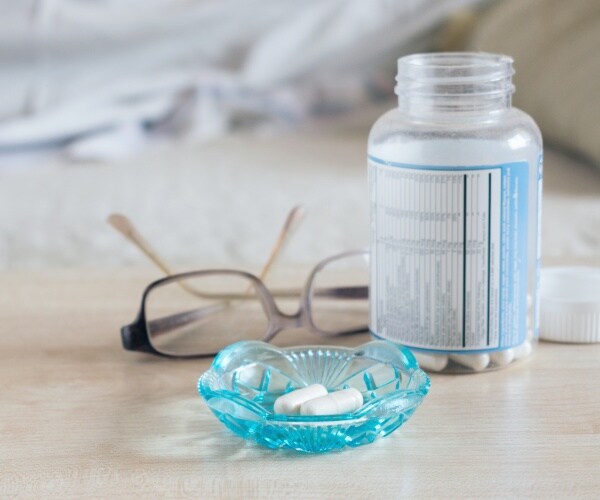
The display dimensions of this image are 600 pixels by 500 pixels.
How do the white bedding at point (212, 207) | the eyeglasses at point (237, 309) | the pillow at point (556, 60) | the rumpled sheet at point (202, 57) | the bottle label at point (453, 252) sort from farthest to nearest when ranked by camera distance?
the rumpled sheet at point (202, 57) → the pillow at point (556, 60) → the white bedding at point (212, 207) → the eyeglasses at point (237, 309) → the bottle label at point (453, 252)

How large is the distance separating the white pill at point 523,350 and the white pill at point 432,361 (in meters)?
0.05

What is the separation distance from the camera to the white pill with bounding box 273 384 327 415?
1.70 feet

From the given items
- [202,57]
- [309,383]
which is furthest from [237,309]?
[202,57]

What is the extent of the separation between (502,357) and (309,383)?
123 millimetres

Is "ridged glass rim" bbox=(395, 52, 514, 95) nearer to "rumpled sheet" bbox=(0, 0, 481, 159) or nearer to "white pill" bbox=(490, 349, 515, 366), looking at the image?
"white pill" bbox=(490, 349, 515, 366)

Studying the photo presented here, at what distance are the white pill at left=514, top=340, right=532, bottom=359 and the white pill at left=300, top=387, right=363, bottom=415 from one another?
14 centimetres

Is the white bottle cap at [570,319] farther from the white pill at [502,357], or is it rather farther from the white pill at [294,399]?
the white pill at [294,399]

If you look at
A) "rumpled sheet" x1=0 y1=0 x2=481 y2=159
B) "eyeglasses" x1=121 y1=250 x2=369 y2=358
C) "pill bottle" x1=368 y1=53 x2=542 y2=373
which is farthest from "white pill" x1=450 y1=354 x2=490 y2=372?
"rumpled sheet" x1=0 y1=0 x2=481 y2=159

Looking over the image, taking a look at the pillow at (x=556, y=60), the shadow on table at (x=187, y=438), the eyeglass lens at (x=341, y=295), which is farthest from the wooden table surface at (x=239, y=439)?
the pillow at (x=556, y=60)

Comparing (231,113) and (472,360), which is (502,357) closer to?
(472,360)

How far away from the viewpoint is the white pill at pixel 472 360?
0.62 metres

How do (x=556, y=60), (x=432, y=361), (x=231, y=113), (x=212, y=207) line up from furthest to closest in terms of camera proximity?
(x=231, y=113)
(x=556, y=60)
(x=212, y=207)
(x=432, y=361)

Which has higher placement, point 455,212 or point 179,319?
point 455,212

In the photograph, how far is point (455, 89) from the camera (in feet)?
1.96
